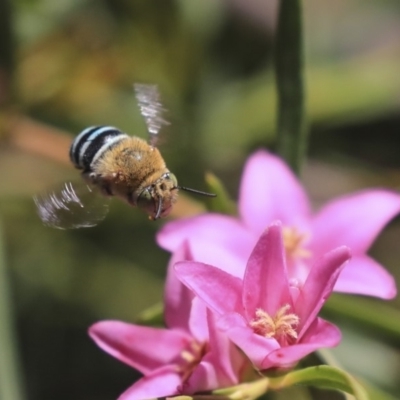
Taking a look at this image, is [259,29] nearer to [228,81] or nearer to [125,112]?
[228,81]

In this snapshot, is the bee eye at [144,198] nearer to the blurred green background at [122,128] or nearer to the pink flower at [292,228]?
the pink flower at [292,228]

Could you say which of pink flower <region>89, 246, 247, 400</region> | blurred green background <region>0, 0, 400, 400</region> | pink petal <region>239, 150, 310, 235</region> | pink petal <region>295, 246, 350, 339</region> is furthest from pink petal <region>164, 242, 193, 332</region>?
blurred green background <region>0, 0, 400, 400</region>

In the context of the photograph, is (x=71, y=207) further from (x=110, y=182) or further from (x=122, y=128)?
(x=122, y=128)

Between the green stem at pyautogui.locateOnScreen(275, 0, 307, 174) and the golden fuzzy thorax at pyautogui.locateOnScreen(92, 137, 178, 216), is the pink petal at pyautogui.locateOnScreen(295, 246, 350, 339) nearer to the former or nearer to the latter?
the golden fuzzy thorax at pyautogui.locateOnScreen(92, 137, 178, 216)

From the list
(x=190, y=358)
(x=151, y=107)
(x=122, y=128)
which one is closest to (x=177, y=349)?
(x=190, y=358)

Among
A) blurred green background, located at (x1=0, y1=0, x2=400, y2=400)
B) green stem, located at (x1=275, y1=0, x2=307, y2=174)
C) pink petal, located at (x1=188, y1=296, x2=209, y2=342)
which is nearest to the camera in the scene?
pink petal, located at (x1=188, y1=296, x2=209, y2=342)
